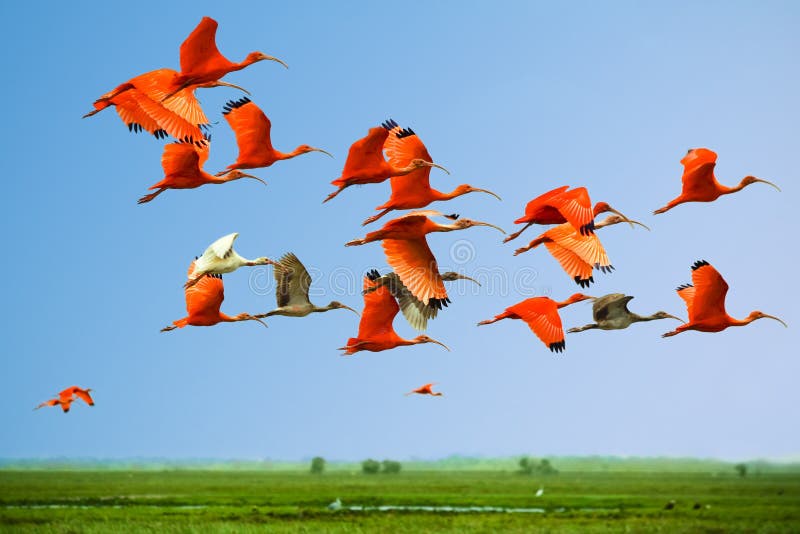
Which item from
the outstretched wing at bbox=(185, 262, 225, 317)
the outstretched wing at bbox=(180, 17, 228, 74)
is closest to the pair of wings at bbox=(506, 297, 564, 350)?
the outstretched wing at bbox=(185, 262, 225, 317)

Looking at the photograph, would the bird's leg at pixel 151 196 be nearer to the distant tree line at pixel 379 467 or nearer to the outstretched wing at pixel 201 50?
the outstretched wing at pixel 201 50

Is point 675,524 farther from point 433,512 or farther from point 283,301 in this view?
point 283,301

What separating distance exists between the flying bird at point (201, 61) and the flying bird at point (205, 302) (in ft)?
9.35

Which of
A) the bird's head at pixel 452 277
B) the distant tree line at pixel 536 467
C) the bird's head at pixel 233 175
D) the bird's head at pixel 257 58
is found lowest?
the distant tree line at pixel 536 467

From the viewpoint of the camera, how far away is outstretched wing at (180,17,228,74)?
10.4 meters

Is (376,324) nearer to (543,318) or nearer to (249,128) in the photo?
(543,318)

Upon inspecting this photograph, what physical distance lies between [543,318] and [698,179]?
3.36m

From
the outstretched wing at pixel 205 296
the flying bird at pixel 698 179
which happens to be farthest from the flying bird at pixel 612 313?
the outstretched wing at pixel 205 296

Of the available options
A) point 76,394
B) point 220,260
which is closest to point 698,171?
point 220,260

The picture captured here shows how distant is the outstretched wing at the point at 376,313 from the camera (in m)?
12.4

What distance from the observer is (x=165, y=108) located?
11.5 m

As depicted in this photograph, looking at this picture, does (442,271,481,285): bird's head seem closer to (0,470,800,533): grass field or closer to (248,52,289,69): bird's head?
(248,52,289,69): bird's head

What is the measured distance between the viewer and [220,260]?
10945 mm

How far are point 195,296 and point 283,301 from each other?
54.7 inches
